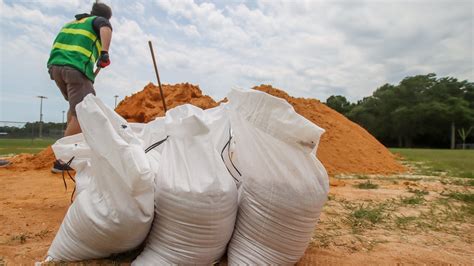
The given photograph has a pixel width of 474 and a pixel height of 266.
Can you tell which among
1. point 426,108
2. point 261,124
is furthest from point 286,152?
point 426,108

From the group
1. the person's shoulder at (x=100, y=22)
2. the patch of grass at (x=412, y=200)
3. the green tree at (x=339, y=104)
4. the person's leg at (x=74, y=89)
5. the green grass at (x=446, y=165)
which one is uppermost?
the green tree at (x=339, y=104)

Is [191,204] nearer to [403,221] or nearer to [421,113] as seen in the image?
[403,221]

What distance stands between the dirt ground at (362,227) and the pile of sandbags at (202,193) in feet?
1.02

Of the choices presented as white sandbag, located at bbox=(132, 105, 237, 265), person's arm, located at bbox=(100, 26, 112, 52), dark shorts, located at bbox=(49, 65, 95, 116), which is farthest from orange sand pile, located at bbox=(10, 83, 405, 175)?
white sandbag, located at bbox=(132, 105, 237, 265)

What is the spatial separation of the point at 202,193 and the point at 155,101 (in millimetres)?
6833

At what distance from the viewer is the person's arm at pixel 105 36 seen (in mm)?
2598

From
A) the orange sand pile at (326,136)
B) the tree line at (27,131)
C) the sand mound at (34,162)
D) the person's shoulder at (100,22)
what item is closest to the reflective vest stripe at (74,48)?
the person's shoulder at (100,22)

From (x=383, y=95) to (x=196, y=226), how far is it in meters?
42.5

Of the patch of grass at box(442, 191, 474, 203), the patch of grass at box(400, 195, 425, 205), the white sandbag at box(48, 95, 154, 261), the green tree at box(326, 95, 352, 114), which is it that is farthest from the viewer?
the green tree at box(326, 95, 352, 114)

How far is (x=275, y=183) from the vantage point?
130 centimetres

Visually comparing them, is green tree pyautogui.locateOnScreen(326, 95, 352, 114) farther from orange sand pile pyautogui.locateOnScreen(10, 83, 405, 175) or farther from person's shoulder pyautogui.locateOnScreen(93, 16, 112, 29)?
person's shoulder pyautogui.locateOnScreen(93, 16, 112, 29)

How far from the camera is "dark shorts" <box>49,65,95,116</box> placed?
2.55 metres

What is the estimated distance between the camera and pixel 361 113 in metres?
39.6

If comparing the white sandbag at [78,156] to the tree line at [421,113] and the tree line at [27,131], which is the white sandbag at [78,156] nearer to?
the tree line at [27,131]
